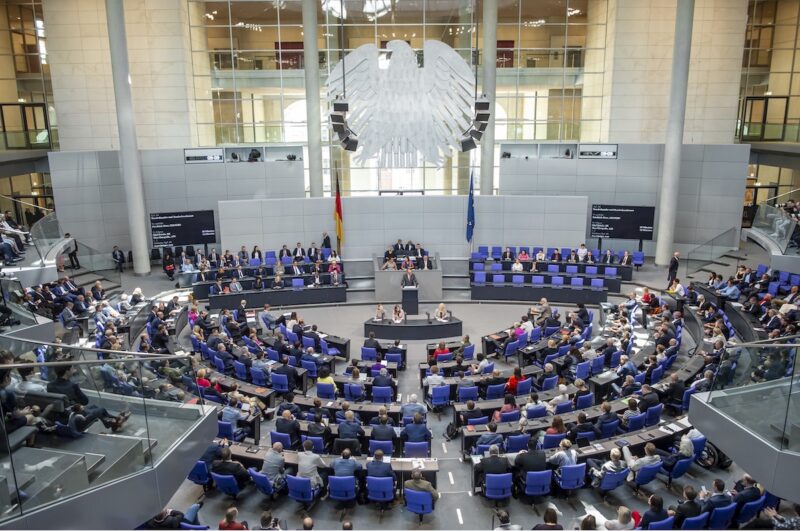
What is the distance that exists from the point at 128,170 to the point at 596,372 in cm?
1808

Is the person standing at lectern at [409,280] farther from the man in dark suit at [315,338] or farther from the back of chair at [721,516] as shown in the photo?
the back of chair at [721,516]

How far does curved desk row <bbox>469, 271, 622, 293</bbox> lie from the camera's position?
2030 cm

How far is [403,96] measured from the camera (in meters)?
16.2

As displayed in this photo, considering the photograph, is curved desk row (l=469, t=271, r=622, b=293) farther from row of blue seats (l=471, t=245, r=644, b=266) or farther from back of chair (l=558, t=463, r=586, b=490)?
back of chair (l=558, t=463, r=586, b=490)

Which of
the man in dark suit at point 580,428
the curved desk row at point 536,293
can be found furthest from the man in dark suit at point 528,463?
the curved desk row at point 536,293

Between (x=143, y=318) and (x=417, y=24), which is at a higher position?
(x=417, y=24)

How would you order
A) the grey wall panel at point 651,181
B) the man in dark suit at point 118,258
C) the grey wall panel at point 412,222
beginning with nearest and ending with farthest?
the grey wall panel at point 412,222 → the man in dark suit at point 118,258 → the grey wall panel at point 651,181

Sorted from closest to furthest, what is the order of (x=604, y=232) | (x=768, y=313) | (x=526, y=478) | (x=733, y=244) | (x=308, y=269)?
(x=526, y=478) < (x=768, y=313) < (x=308, y=269) < (x=733, y=244) < (x=604, y=232)

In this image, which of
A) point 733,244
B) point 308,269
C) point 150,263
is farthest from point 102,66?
point 733,244

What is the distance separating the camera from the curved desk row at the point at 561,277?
20297 millimetres

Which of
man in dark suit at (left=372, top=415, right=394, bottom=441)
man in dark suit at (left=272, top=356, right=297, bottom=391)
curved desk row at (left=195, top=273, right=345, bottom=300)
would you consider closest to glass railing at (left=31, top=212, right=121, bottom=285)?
curved desk row at (left=195, top=273, right=345, bottom=300)

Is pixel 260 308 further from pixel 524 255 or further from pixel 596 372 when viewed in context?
pixel 596 372

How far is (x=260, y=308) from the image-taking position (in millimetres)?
20000

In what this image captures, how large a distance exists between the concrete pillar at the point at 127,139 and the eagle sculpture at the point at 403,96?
920 cm
